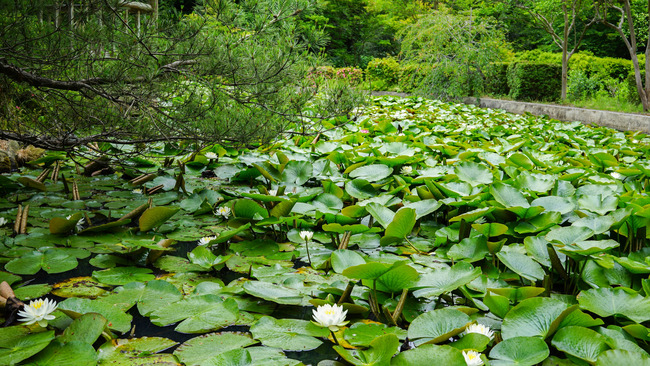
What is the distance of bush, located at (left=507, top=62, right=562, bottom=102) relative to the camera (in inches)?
299

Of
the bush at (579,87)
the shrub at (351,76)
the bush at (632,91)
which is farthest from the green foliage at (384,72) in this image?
the bush at (632,91)

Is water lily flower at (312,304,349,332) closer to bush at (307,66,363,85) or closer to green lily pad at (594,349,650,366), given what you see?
green lily pad at (594,349,650,366)

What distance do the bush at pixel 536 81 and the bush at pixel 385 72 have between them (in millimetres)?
2948

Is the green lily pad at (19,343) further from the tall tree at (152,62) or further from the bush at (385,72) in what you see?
the bush at (385,72)

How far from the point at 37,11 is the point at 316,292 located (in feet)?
4.40

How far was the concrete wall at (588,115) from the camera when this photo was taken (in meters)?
4.34

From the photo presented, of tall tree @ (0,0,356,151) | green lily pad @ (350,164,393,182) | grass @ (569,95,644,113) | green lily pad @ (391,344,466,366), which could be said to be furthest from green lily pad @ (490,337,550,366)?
grass @ (569,95,644,113)

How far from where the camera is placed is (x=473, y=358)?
706mm

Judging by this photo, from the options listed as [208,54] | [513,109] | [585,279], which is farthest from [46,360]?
[513,109]

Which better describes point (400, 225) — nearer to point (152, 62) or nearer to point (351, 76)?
point (152, 62)

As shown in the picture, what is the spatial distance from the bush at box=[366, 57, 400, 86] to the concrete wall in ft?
11.2

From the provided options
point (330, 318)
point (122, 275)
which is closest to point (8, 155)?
point (122, 275)

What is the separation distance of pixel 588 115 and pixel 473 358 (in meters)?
5.38

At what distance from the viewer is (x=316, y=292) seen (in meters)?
1.04
